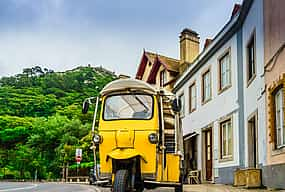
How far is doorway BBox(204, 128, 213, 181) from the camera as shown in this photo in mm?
25141

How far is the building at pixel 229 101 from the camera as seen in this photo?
17.4 meters

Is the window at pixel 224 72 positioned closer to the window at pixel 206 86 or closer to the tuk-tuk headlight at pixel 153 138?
the window at pixel 206 86

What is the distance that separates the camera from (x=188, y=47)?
1373 inches

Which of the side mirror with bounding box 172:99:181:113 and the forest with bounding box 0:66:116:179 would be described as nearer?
the side mirror with bounding box 172:99:181:113

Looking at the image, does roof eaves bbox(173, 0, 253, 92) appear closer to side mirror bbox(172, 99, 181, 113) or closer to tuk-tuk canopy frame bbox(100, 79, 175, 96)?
side mirror bbox(172, 99, 181, 113)

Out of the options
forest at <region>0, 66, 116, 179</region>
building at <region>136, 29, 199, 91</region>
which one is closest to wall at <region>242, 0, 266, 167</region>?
building at <region>136, 29, 199, 91</region>

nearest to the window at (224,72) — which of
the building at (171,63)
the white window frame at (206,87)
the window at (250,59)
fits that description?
the white window frame at (206,87)

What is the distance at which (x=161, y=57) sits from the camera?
38750mm

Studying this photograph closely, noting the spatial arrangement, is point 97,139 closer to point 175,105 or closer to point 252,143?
point 175,105

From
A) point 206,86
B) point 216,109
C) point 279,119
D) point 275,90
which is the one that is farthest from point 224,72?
point 279,119

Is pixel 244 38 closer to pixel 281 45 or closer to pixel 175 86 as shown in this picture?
pixel 281 45

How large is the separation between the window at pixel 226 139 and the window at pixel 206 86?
2.68 metres

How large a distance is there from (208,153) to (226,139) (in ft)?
12.3

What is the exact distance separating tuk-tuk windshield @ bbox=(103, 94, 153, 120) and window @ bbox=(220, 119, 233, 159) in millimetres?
9283
